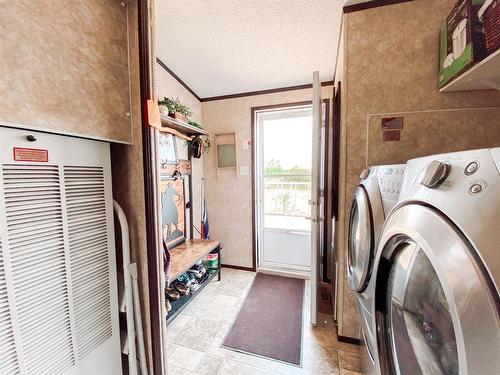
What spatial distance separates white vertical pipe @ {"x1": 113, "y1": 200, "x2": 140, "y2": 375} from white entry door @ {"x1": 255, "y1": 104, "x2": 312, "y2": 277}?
195 centimetres

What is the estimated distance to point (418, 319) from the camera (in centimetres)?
53

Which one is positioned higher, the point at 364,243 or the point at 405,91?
the point at 405,91

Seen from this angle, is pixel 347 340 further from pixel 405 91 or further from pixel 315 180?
pixel 405 91

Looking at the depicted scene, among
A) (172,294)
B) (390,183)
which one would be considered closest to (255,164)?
(172,294)

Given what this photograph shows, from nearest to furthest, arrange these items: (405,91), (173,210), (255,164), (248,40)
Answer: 1. (405,91)
2. (248,40)
3. (173,210)
4. (255,164)

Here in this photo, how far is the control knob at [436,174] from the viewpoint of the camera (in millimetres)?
439

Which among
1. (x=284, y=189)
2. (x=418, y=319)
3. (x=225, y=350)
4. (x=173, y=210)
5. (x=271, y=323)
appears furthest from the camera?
(x=284, y=189)

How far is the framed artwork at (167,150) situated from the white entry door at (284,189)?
1039 mm

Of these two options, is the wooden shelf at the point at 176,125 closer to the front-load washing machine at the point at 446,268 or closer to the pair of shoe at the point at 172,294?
the pair of shoe at the point at 172,294

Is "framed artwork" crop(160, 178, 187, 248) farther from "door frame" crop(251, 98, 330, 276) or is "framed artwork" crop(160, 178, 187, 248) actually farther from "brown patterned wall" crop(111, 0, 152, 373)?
"brown patterned wall" crop(111, 0, 152, 373)

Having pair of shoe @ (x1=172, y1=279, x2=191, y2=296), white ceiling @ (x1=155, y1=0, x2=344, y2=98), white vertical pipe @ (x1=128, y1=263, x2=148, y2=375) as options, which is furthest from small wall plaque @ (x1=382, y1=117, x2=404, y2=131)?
pair of shoe @ (x1=172, y1=279, x2=191, y2=296)

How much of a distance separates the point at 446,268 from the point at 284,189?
7.96 ft

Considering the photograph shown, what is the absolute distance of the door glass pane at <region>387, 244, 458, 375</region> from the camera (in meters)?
0.43

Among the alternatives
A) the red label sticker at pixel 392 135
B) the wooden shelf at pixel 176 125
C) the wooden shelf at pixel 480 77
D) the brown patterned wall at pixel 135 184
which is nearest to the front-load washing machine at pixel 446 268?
the wooden shelf at pixel 480 77
